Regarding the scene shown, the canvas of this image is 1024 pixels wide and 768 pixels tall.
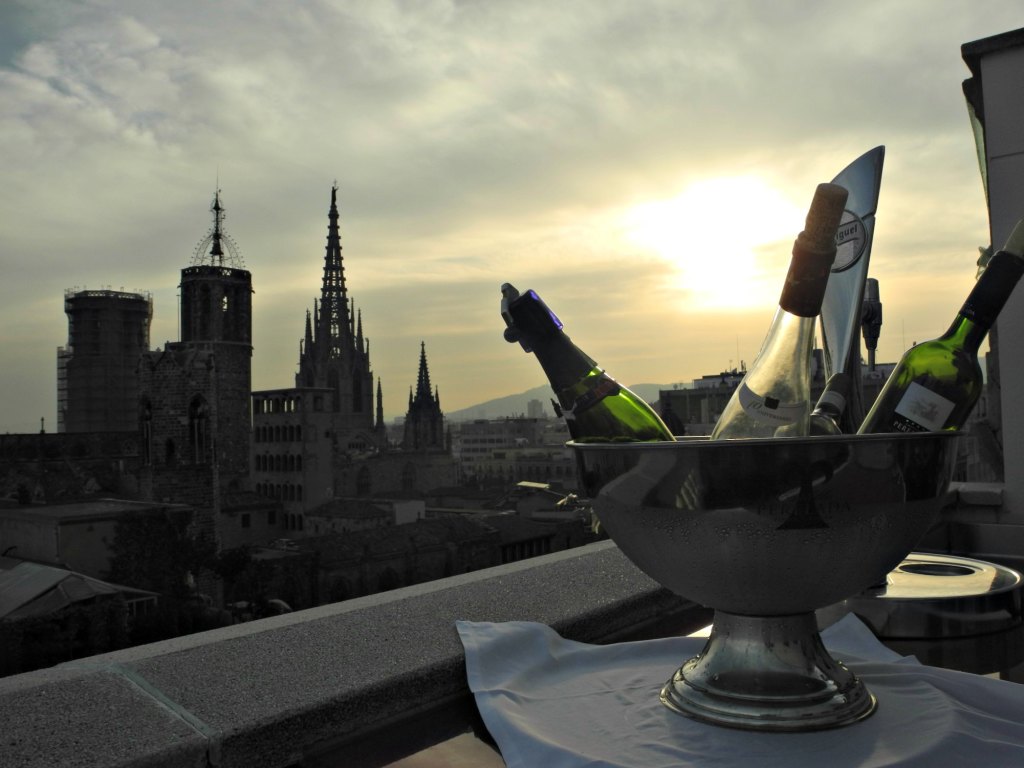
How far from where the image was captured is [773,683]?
603 mm

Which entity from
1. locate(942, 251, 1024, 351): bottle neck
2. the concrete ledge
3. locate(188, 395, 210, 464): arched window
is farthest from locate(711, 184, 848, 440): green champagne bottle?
locate(188, 395, 210, 464): arched window

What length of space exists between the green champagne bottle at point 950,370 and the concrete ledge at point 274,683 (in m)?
0.39

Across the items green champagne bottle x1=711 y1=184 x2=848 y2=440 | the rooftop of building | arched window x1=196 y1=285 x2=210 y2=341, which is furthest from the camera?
arched window x1=196 y1=285 x2=210 y2=341

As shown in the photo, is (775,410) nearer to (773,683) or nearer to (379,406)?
(773,683)

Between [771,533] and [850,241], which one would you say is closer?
[771,533]

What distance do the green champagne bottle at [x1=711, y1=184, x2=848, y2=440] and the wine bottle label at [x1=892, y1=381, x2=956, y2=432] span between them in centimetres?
7

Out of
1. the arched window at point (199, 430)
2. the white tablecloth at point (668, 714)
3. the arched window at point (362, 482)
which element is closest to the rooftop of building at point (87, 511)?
the arched window at point (199, 430)

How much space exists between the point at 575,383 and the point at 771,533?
28 centimetres

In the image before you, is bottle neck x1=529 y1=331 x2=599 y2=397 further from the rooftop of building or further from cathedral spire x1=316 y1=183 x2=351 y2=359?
cathedral spire x1=316 y1=183 x2=351 y2=359

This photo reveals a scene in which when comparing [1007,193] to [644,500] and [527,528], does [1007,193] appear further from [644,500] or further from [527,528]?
[527,528]

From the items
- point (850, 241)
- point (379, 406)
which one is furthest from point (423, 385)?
point (850, 241)

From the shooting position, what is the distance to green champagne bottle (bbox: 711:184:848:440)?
2.08 feet

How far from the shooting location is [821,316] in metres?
0.93

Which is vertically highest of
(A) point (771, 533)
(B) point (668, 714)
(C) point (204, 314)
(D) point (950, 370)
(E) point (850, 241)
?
(C) point (204, 314)
